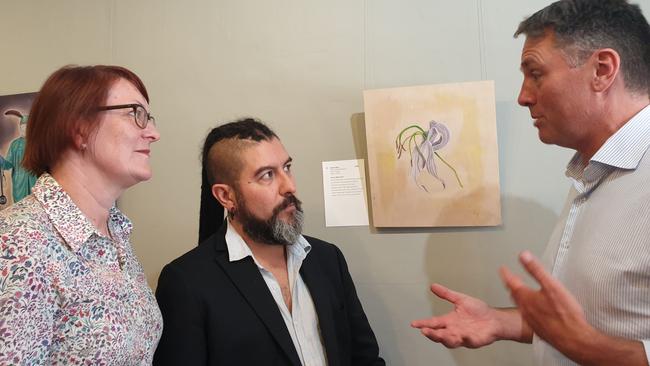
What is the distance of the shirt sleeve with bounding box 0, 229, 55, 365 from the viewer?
0.80 metres

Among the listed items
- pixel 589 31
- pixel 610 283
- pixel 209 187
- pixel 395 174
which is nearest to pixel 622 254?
pixel 610 283

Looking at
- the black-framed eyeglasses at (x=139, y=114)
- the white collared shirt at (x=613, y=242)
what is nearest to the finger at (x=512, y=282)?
the white collared shirt at (x=613, y=242)

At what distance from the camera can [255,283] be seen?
130cm

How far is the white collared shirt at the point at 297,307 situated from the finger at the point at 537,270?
2.29 feet

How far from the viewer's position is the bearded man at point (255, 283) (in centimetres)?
122

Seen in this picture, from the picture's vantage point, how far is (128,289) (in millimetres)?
1036

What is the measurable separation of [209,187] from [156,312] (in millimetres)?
573

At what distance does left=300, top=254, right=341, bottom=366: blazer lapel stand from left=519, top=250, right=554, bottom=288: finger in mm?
671

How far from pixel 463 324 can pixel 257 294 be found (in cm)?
57

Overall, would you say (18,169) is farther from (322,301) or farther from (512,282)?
(512,282)

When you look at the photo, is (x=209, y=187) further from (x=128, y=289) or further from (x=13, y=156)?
(x=13, y=156)

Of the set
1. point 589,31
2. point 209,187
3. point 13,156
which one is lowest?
point 209,187

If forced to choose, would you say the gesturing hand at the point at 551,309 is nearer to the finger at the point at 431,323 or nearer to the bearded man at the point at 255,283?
the finger at the point at 431,323

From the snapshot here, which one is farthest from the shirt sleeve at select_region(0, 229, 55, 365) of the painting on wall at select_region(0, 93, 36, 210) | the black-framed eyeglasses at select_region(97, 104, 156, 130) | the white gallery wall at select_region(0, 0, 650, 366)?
the painting on wall at select_region(0, 93, 36, 210)
